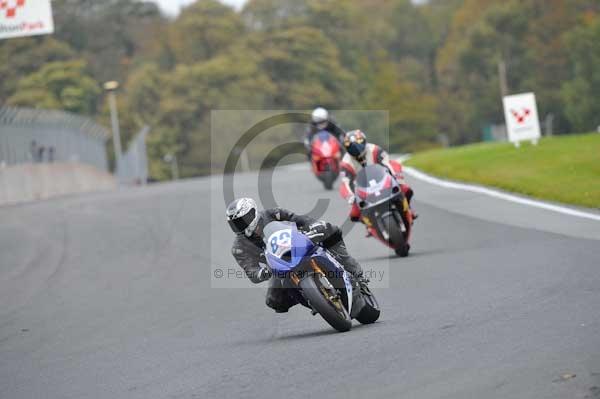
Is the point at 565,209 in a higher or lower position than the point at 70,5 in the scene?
lower

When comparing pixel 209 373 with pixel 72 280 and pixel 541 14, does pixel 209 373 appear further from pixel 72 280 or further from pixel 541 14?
pixel 541 14

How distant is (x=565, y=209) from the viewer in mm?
17078

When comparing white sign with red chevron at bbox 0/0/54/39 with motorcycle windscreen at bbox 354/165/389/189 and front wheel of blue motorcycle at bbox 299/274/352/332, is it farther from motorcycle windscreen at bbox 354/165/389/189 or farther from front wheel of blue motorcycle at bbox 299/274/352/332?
front wheel of blue motorcycle at bbox 299/274/352/332

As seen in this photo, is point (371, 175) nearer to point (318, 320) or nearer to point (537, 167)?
point (318, 320)

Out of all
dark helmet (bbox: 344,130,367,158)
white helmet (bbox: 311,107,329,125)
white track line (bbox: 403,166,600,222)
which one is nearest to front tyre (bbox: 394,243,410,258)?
dark helmet (bbox: 344,130,367,158)

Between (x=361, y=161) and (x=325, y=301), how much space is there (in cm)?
554

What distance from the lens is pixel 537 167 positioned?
23.3 metres

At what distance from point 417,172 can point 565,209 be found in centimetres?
1085

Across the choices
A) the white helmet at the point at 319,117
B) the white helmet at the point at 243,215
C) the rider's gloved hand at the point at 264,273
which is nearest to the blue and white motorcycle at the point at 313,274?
the rider's gloved hand at the point at 264,273

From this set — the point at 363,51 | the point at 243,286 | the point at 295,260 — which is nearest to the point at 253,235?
the point at 295,260

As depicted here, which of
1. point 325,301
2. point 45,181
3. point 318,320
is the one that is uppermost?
point 325,301

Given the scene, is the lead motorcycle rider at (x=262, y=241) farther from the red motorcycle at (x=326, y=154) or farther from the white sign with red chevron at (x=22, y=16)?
the white sign with red chevron at (x=22, y=16)

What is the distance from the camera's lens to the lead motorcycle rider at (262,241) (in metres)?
9.39

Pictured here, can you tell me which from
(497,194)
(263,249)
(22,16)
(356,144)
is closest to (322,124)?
(497,194)
